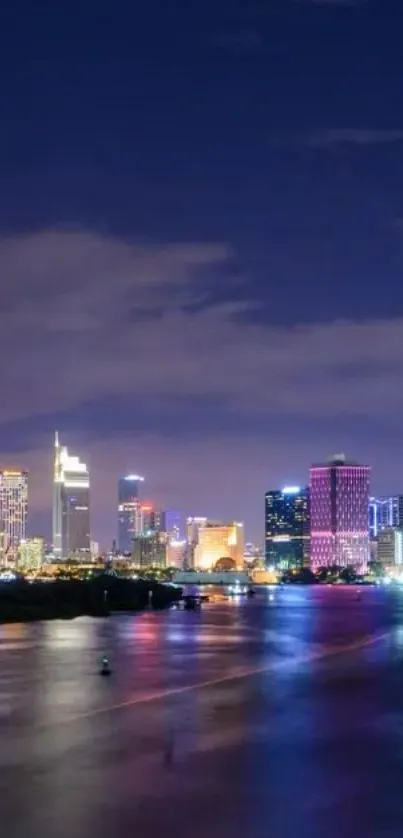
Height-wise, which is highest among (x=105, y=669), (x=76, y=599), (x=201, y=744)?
(x=76, y=599)

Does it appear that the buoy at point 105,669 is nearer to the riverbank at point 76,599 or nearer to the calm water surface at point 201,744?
the calm water surface at point 201,744

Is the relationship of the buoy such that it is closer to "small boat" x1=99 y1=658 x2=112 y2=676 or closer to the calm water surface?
"small boat" x1=99 y1=658 x2=112 y2=676

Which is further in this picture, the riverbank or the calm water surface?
the riverbank

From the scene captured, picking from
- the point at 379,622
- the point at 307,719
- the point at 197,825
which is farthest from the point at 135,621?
the point at 197,825

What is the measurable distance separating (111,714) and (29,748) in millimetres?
7772

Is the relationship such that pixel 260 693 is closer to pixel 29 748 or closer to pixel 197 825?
pixel 29 748

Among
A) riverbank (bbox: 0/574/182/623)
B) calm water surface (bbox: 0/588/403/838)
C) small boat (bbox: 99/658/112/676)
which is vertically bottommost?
calm water surface (bbox: 0/588/403/838)

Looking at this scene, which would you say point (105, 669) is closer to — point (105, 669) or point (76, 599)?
point (105, 669)

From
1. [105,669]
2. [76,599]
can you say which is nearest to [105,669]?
[105,669]

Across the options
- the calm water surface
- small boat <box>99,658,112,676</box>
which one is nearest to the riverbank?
the calm water surface

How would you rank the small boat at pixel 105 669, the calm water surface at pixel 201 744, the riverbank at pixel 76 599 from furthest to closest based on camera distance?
the riverbank at pixel 76 599 < the small boat at pixel 105 669 < the calm water surface at pixel 201 744

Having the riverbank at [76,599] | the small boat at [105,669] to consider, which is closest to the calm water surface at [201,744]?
the small boat at [105,669]

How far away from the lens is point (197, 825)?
71.5 ft

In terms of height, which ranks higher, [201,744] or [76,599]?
[76,599]
